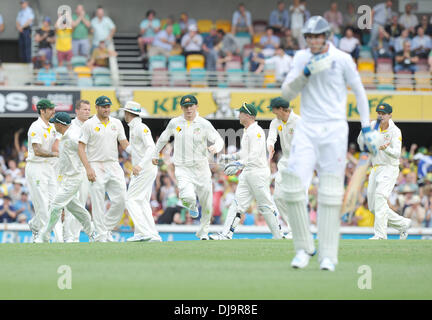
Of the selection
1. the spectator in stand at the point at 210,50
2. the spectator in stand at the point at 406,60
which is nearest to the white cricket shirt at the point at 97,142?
the spectator in stand at the point at 210,50

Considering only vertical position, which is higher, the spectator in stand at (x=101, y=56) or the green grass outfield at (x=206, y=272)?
the spectator in stand at (x=101, y=56)

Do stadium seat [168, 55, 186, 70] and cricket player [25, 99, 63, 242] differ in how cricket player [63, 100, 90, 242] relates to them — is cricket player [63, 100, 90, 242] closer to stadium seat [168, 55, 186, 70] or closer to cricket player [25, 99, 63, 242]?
cricket player [25, 99, 63, 242]

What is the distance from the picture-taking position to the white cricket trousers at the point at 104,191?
1506cm

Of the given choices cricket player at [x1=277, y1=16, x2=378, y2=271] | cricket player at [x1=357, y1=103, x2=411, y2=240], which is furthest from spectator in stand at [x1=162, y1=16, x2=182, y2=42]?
cricket player at [x1=277, y1=16, x2=378, y2=271]

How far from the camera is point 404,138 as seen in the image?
28891 mm

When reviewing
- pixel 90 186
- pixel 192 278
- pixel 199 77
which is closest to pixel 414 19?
pixel 199 77

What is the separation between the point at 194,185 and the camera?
15.1m

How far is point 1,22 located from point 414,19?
1345 cm

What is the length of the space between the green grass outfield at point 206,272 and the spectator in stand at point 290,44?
604 inches

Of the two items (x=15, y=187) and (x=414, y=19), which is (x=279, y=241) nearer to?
(x=15, y=187)

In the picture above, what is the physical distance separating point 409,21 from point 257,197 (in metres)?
15.3

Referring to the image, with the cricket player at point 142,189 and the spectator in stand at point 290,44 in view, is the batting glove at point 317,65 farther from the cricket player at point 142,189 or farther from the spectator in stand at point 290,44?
the spectator in stand at point 290,44

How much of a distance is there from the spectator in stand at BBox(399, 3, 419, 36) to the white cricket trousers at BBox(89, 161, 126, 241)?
53.2 feet

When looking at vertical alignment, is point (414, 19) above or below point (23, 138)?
above
